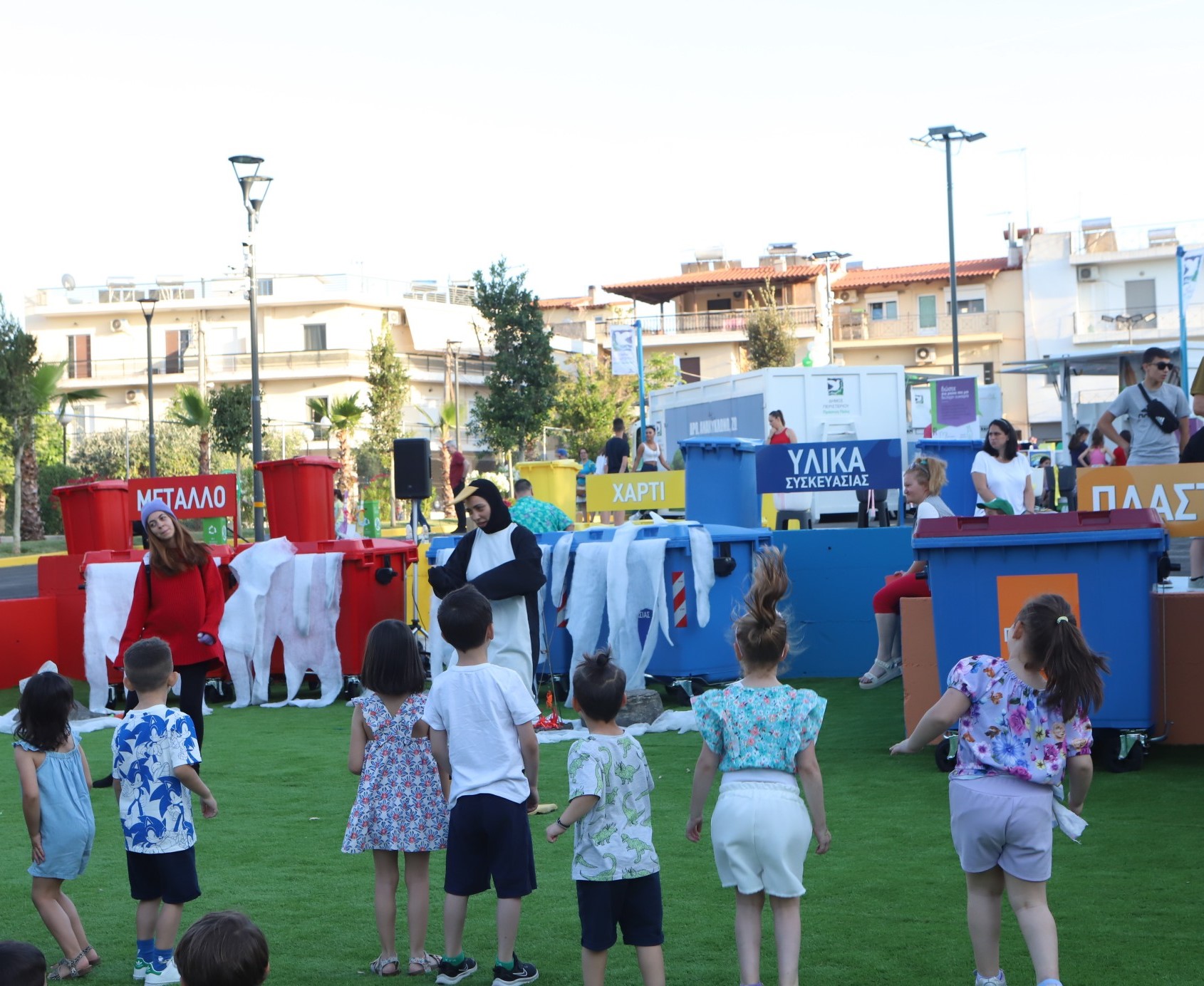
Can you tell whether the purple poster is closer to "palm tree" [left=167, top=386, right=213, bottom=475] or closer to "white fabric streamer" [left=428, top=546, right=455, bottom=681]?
"white fabric streamer" [left=428, top=546, right=455, bottom=681]

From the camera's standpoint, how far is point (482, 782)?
4504mm

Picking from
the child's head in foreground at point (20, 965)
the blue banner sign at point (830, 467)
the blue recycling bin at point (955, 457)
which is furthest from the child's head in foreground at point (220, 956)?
the blue recycling bin at point (955, 457)

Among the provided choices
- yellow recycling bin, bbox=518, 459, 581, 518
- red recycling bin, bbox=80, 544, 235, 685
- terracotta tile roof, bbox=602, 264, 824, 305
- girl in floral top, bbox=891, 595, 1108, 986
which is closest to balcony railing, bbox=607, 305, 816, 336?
terracotta tile roof, bbox=602, 264, 824, 305

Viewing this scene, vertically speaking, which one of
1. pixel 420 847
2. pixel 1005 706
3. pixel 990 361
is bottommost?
pixel 420 847

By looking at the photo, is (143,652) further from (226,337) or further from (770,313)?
(226,337)

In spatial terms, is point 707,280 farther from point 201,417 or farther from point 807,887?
point 807,887

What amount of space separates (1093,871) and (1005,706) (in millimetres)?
1955

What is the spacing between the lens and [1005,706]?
412 cm

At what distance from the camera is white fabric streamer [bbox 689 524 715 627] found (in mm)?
10125

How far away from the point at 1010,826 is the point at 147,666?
9.11ft

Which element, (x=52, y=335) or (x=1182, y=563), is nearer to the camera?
(x=1182, y=563)

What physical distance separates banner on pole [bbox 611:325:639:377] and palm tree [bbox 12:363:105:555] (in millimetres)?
15028

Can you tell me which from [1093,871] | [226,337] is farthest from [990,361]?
[1093,871]

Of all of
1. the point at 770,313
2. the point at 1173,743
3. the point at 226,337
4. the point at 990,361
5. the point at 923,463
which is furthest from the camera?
the point at 226,337
